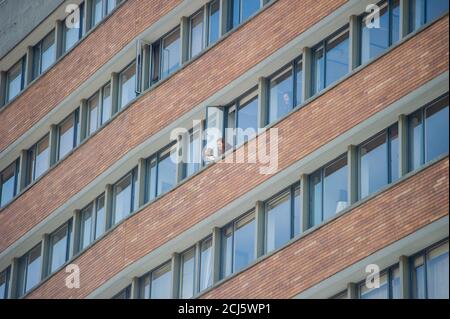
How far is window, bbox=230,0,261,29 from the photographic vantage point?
55.8m

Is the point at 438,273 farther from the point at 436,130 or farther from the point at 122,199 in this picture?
the point at 122,199

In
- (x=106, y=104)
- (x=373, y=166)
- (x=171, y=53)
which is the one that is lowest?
(x=373, y=166)

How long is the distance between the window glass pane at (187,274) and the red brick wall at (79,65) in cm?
774

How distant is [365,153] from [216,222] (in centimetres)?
581

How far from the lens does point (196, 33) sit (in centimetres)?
5844

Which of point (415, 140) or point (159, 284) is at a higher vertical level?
point (415, 140)

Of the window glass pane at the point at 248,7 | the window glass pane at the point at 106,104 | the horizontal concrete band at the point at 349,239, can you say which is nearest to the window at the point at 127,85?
the window glass pane at the point at 106,104

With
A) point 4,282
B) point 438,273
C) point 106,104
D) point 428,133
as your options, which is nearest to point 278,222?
point 428,133

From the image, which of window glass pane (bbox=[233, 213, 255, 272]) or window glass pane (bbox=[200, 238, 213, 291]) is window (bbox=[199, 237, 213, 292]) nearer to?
window glass pane (bbox=[200, 238, 213, 291])

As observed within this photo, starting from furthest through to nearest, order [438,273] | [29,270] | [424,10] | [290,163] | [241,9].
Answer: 1. [29,270]
2. [241,9]
3. [290,163]
4. [424,10]
5. [438,273]

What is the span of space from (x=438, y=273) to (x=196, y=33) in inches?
565

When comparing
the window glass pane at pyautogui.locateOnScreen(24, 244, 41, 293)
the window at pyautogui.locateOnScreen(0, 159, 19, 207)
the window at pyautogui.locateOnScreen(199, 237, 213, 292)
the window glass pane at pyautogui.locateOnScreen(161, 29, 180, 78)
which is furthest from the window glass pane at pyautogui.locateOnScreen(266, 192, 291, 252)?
the window at pyautogui.locateOnScreen(0, 159, 19, 207)

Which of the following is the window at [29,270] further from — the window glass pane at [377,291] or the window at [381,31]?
the window glass pane at [377,291]

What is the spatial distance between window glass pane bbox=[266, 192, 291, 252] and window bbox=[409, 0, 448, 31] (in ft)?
20.7
